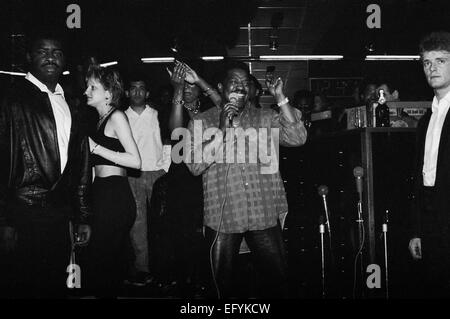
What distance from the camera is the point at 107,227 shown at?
3264mm

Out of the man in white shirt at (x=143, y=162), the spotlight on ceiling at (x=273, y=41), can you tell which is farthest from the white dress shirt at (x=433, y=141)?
the spotlight on ceiling at (x=273, y=41)

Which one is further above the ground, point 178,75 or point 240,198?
point 178,75

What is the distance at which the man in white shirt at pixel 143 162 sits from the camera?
15.0 feet

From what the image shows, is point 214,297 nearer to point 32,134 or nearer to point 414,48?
point 32,134

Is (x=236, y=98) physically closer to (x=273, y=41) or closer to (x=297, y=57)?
(x=273, y=41)

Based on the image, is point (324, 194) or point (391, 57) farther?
point (391, 57)

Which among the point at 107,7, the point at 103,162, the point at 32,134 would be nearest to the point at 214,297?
the point at 103,162

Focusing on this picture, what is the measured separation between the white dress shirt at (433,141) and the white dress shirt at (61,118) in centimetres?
198

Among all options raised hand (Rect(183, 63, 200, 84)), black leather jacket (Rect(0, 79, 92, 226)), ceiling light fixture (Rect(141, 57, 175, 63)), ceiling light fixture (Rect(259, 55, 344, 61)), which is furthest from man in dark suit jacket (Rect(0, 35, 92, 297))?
ceiling light fixture (Rect(259, 55, 344, 61))

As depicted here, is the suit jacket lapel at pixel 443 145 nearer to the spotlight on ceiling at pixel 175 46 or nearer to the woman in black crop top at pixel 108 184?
the woman in black crop top at pixel 108 184

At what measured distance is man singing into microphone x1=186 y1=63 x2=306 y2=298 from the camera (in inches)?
114

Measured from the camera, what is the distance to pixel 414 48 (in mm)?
10945

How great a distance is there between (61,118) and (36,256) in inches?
29.5

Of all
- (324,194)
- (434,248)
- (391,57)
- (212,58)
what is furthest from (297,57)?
(434,248)
